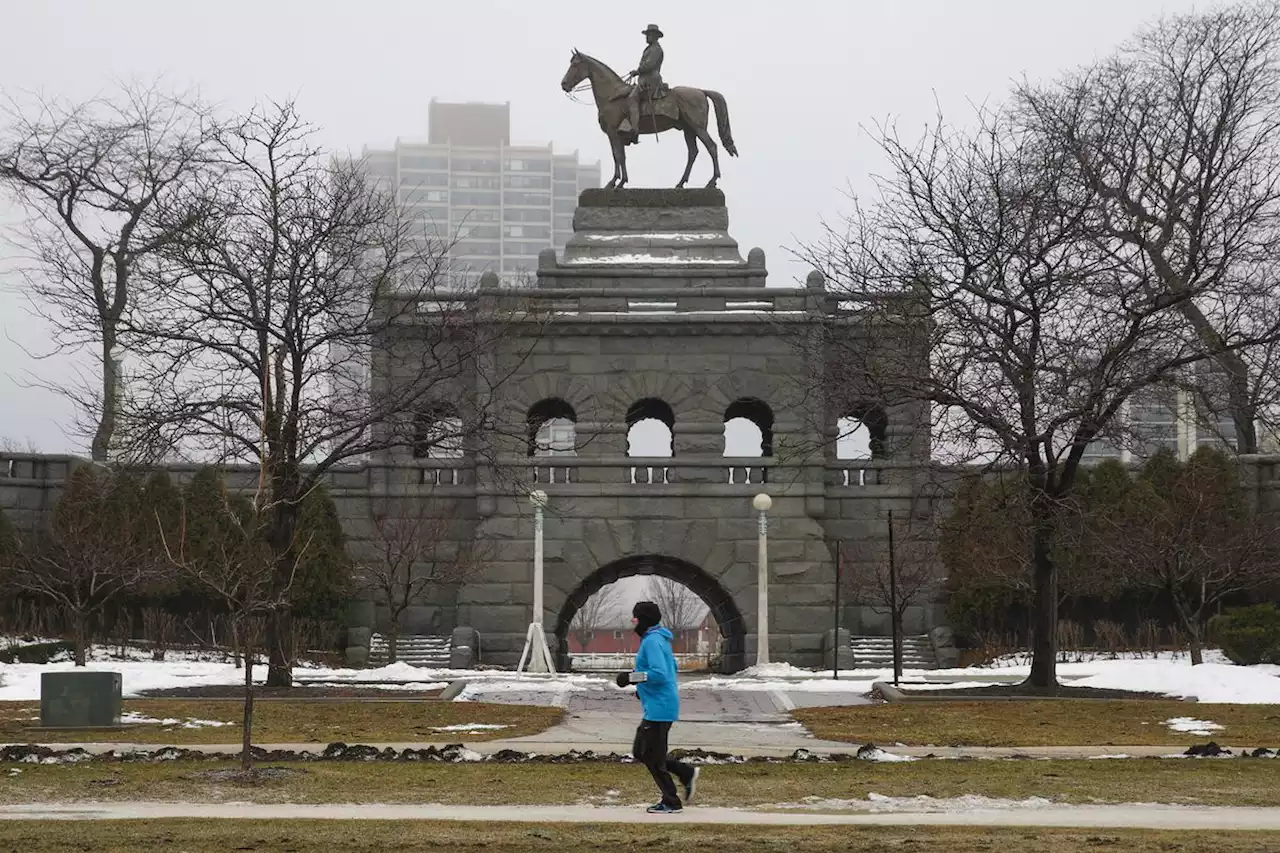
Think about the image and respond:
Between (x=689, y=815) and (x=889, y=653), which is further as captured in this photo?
(x=889, y=653)

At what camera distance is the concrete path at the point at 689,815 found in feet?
Answer: 43.9

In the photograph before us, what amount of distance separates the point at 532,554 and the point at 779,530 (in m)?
5.41

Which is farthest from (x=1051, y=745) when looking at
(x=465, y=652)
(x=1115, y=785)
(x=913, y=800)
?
(x=465, y=652)

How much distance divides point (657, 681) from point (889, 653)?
25996 millimetres

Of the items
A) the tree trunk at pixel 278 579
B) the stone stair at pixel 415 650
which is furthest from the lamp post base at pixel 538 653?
the tree trunk at pixel 278 579

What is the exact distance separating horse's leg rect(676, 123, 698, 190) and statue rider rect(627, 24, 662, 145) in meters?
1.20

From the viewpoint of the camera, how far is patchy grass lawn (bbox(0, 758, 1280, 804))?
49.2ft

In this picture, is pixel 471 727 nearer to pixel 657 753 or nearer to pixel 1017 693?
pixel 657 753

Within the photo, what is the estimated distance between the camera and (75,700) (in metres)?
21.0

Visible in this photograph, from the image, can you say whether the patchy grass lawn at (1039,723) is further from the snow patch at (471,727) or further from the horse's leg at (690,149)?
the horse's leg at (690,149)

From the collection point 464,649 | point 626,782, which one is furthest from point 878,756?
point 464,649

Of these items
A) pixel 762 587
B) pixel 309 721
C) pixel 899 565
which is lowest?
pixel 309 721

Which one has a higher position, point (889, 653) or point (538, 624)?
point (538, 624)

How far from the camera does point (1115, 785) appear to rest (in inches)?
630
